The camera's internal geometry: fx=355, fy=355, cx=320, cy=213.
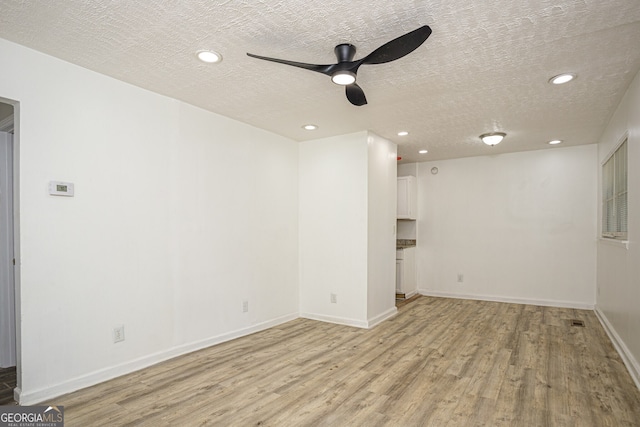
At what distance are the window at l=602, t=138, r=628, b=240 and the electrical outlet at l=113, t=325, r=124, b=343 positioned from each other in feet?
15.6

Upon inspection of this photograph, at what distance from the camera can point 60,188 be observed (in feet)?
8.67

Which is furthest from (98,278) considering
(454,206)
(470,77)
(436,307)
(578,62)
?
(454,206)

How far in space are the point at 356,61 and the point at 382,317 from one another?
3.48m

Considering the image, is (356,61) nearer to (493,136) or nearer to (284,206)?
(284,206)

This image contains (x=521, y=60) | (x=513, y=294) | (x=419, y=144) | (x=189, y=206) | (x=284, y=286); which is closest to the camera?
(x=521, y=60)

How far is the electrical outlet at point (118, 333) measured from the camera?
9.63ft

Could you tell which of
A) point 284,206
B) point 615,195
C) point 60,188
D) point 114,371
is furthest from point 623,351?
point 60,188

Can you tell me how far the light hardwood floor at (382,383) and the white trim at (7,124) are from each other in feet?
7.56

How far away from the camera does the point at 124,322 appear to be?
3.01 metres

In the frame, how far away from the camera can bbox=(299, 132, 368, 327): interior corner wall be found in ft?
14.8

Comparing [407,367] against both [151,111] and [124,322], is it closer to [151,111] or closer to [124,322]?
[124,322]

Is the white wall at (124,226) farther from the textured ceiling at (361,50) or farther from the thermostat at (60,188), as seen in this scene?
the textured ceiling at (361,50)

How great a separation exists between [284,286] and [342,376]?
193 cm

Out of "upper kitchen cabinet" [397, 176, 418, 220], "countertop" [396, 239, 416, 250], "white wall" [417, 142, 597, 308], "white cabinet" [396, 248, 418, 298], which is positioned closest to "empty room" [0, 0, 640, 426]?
"white wall" [417, 142, 597, 308]
